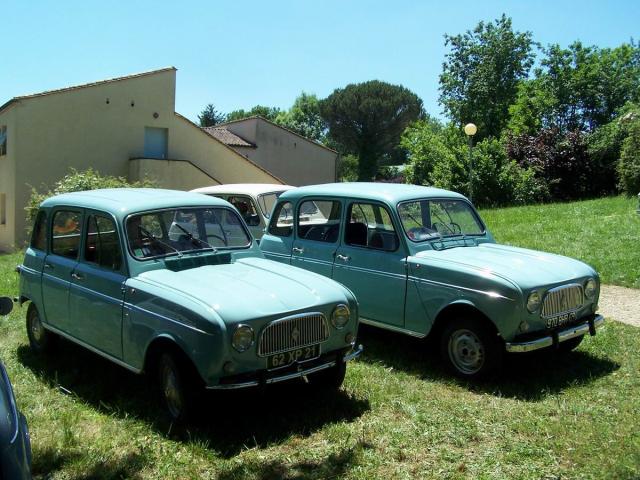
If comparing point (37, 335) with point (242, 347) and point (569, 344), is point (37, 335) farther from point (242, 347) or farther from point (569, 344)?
point (569, 344)

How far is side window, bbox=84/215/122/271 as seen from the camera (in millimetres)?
5338

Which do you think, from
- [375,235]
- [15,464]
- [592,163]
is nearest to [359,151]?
[592,163]

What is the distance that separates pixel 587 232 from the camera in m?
13.3

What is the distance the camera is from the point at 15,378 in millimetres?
5957

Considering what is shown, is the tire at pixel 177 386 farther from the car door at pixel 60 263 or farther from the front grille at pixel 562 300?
the front grille at pixel 562 300

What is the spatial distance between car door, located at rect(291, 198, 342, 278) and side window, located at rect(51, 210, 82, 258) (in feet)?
8.13

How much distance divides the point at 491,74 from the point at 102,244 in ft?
124

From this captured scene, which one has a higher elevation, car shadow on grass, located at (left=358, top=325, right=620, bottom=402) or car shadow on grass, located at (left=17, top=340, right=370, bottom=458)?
car shadow on grass, located at (left=358, top=325, right=620, bottom=402)

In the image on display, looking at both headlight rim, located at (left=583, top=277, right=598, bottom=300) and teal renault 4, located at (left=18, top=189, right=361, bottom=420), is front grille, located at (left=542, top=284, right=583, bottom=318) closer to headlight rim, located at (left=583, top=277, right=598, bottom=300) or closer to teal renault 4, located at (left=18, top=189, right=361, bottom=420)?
headlight rim, located at (left=583, top=277, right=598, bottom=300)

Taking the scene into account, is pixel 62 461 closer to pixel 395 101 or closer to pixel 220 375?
pixel 220 375

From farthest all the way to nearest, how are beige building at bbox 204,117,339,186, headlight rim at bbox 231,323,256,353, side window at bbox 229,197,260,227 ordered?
beige building at bbox 204,117,339,186 → side window at bbox 229,197,260,227 → headlight rim at bbox 231,323,256,353

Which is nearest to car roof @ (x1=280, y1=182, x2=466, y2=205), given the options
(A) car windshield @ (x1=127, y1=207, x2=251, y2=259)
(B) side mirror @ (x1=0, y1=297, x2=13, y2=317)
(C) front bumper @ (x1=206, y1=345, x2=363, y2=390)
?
(A) car windshield @ (x1=127, y1=207, x2=251, y2=259)

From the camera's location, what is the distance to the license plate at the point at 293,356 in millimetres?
4508

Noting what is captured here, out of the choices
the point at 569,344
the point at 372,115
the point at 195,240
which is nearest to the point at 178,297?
the point at 195,240
